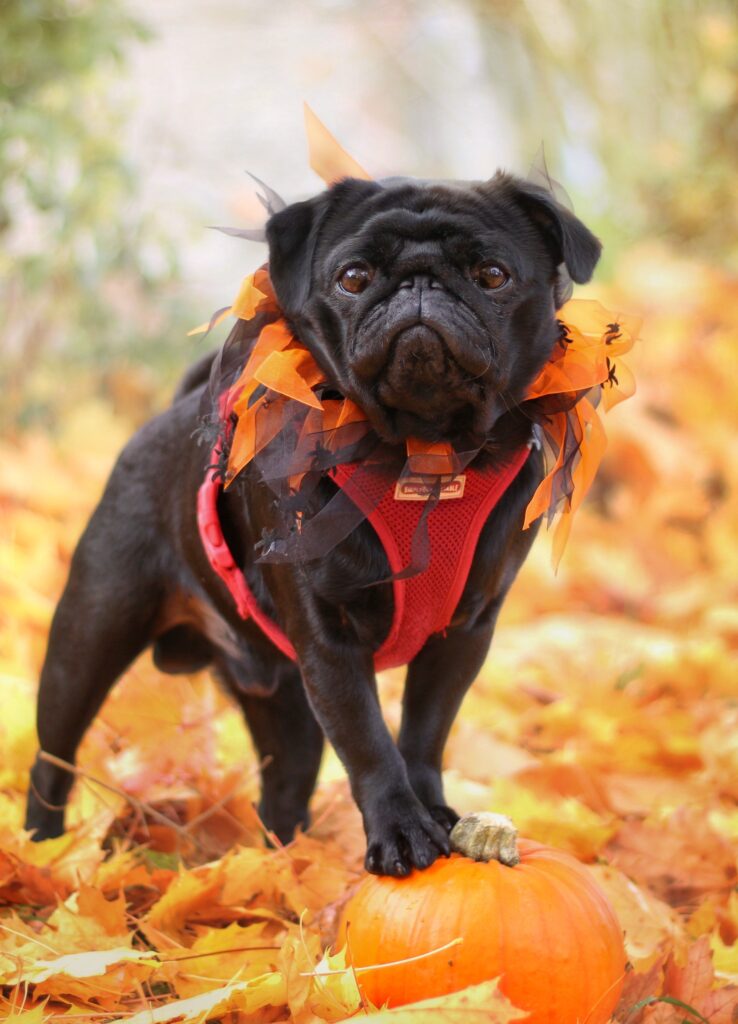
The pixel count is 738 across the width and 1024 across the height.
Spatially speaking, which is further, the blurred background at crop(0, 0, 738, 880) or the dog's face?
the blurred background at crop(0, 0, 738, 880)

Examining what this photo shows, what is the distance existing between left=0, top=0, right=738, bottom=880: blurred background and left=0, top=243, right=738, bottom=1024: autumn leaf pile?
0.02 metres

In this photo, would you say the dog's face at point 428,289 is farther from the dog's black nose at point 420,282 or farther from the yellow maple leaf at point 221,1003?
the yellow maple leaf at point 221,1003

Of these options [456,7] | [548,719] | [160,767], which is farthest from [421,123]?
[160,767]

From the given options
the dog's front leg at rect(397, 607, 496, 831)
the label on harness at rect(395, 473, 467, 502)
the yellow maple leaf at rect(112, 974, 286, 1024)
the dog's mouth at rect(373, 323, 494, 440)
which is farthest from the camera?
the dog's front leg at rect(397, 607, 496, 831)

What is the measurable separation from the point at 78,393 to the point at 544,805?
11.9 ft

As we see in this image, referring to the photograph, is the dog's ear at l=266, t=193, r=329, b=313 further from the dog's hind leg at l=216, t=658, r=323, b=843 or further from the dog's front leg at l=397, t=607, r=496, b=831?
the dog's hind leg at l=216, t=658, r=323, b=843

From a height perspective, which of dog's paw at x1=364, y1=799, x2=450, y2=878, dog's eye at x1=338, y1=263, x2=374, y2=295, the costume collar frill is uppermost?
dog's eye at x1=338, y1=263, x2=374, y2=295

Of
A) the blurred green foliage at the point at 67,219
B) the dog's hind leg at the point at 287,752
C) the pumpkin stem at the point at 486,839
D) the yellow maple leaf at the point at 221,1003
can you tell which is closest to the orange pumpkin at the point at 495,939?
the pumpkin stem at the point at 486,839

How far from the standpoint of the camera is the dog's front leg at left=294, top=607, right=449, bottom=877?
171 centimetres

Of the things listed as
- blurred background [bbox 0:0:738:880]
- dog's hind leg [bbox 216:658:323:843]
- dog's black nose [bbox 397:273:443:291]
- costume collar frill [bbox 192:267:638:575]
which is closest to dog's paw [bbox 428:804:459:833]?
costume collar frill [bbox 192:267:638:575]

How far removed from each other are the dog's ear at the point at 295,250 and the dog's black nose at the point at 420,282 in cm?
18

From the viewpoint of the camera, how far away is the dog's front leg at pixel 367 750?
67.4 inches

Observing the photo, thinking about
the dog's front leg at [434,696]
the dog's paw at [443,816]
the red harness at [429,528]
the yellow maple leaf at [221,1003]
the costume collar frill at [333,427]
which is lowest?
the yellow maple leaf at [221,1003]

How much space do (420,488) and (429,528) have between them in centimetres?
6
